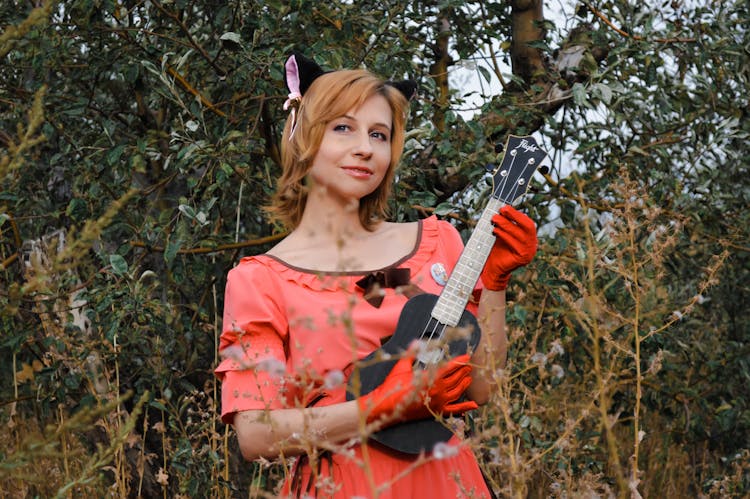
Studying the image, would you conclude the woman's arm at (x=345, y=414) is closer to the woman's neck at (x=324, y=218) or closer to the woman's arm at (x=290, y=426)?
the woman's arm at (x=290, y=426)

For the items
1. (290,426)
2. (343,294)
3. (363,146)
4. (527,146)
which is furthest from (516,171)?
(290,426)

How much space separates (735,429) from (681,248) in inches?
33.1

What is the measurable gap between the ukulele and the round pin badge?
0.10 m

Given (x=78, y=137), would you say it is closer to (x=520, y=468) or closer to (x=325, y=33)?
(x=325, y=33)

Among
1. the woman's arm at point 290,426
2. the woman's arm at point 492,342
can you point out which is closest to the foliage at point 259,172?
the woman's arm at point 492,342

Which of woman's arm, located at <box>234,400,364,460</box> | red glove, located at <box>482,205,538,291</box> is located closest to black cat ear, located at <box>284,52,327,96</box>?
red glove, located at <box>482,205,538,291</box>

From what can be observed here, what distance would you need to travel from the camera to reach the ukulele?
1745 mm

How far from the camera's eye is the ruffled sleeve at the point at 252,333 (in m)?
1.76

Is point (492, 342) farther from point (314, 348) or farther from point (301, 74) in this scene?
point (301, 74)

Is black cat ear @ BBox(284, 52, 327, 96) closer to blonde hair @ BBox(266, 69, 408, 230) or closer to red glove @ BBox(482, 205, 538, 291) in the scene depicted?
blonde hair @ BBox(266, 69, 408, 230)

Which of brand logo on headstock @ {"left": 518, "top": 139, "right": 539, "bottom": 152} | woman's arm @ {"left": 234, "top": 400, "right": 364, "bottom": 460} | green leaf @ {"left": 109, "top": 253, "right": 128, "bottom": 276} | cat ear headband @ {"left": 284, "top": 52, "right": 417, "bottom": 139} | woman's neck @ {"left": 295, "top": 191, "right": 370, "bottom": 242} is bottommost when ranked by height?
woman's arm @ {"left": 234, "top": 400, "right": 364, "bottom": 460}

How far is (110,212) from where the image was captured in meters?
1.16

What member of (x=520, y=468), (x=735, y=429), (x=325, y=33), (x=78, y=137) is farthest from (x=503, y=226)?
(x=735, y=429)

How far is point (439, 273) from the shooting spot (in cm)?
198
